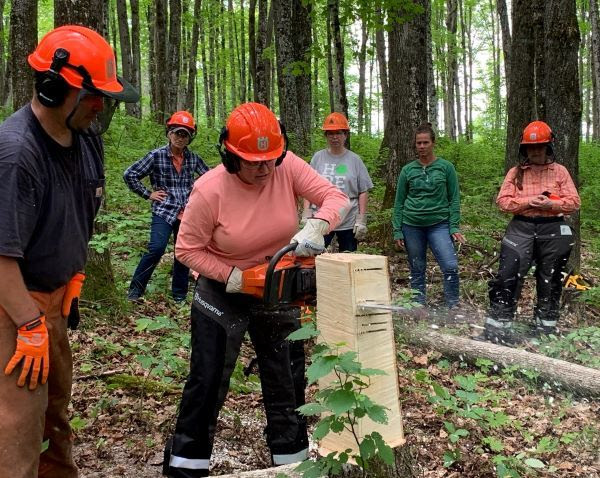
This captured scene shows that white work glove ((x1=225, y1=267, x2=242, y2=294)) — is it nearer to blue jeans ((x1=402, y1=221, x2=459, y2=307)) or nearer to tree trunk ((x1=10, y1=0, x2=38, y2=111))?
blue jeans ((x1=402, y1=221, x2=459, y2=307))

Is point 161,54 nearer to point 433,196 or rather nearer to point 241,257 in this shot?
point 433,196

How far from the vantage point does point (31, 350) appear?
225 cm

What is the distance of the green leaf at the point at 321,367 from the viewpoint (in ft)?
6.37

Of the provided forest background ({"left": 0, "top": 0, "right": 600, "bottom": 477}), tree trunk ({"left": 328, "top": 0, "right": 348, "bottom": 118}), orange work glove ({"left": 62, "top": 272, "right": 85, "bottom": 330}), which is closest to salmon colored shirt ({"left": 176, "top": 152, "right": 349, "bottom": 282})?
orange work glove ({"left": 62, "top": 272, "right": 85, "bottom": 330})

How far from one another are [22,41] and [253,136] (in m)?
8.24

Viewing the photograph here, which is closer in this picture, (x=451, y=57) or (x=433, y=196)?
(x=433, y=196)

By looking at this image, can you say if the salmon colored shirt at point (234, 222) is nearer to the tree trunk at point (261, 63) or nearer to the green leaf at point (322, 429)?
the green leaf at point (322, 429)

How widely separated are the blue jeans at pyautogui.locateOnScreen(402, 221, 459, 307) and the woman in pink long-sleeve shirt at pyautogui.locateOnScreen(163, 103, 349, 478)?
317 cm

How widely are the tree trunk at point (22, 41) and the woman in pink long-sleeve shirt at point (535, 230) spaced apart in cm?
771

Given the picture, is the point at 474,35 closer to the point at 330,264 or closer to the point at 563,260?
the point at 563,260

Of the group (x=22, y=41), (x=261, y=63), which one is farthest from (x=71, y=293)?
(x=261, y=63)

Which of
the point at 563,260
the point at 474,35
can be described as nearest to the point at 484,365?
the point at 563,260

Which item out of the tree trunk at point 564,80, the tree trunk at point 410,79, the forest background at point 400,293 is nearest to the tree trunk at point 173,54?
the forest background at point 400,293

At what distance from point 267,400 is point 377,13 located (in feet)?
22.9
